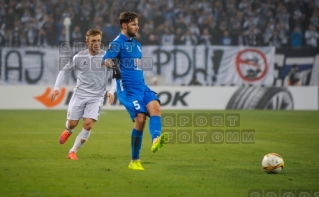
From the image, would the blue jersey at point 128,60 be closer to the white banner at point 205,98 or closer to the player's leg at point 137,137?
the player's leg at point 137,137

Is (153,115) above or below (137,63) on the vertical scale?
below

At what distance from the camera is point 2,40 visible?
26953mm

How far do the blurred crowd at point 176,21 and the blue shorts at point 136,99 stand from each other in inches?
742

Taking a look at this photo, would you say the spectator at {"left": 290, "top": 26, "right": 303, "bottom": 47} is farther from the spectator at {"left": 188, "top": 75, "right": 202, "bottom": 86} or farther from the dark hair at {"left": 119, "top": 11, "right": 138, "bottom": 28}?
the dark hair at {"left": 119, "top": 11, "right": 138, "bottom": 28}

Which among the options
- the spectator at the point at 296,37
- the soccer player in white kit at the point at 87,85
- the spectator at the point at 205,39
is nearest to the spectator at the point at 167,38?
the spectator at the point at 205,39

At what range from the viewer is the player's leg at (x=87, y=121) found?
1053 centimetres

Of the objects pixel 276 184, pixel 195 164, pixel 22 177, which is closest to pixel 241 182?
pixel 276 184

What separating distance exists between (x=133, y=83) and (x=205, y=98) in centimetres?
1747

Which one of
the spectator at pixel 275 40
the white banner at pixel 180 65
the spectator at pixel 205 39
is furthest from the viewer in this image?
the spectator at pixel 275 40

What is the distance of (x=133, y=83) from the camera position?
9.05 metres

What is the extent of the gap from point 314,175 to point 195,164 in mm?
1999

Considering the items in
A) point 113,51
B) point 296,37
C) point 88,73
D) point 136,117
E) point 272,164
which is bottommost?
point 272,164

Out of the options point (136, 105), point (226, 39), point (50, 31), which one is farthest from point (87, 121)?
point (226, 39)

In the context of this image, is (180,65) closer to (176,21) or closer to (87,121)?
(176,21)
